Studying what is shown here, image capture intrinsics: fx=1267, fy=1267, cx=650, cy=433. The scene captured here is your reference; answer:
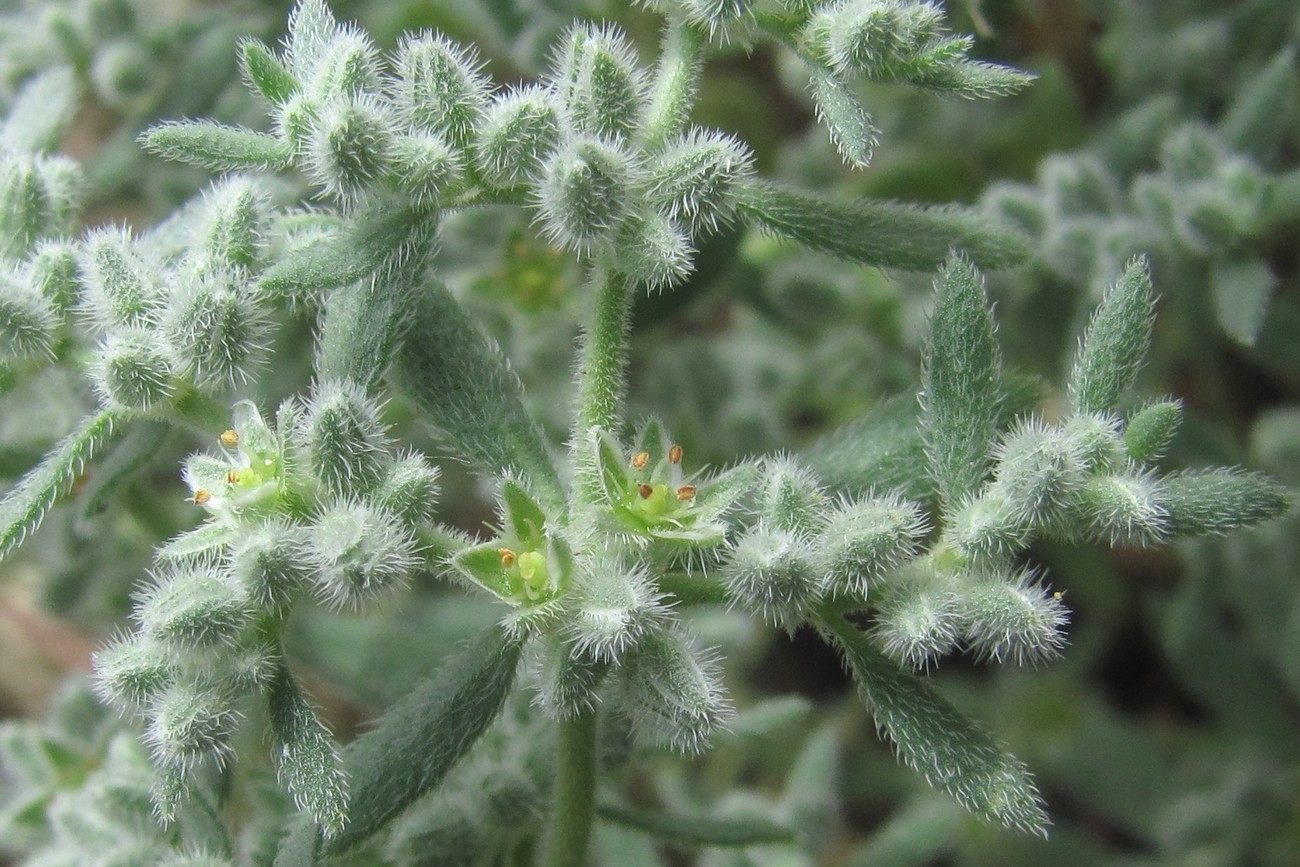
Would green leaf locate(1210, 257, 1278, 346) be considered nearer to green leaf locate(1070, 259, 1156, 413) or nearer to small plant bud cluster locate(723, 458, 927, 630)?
green leaf locate(1070, 259, 1156, 413)

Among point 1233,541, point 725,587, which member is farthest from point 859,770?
point 725,587

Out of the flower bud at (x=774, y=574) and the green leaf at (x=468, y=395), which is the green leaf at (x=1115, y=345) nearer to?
the flower bud at (x=774, y=574)

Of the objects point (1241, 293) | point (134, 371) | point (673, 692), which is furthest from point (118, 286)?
point (1241, 293)

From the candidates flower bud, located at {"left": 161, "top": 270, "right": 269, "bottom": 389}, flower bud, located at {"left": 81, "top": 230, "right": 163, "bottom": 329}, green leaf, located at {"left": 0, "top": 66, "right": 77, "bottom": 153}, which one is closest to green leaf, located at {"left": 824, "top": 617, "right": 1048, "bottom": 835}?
flower bud, located at {"left": 161, "top": 270, "right": 269, "bottom": 389}

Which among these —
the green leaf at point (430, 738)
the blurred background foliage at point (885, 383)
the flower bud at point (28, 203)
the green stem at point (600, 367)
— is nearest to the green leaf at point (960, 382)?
the blurred background foliage at point (885, 383)

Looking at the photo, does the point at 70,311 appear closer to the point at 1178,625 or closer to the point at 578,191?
the point at 578,191
